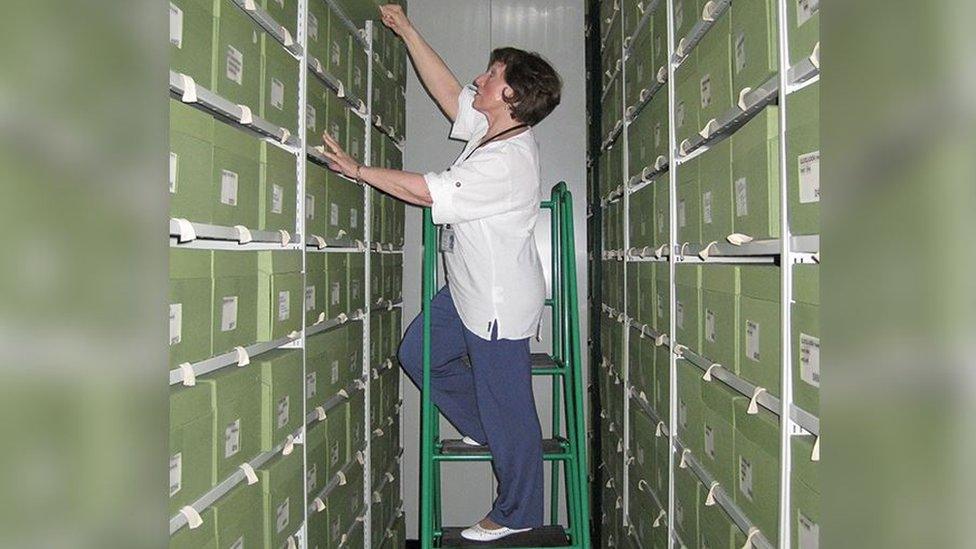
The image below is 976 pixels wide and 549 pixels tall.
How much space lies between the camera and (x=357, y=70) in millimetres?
2846

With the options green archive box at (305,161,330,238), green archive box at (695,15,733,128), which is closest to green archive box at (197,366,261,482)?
green archive box at (305,161,330,238)

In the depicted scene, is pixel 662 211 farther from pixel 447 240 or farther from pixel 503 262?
pixel 447 240

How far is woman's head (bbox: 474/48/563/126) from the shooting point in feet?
8.89

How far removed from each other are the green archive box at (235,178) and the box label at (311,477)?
82cm

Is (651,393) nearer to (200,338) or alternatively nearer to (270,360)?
(270,360)

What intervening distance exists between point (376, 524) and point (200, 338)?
2.12 meters

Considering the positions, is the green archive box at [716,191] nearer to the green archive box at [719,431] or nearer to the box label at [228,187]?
the green archive box at [719,431]

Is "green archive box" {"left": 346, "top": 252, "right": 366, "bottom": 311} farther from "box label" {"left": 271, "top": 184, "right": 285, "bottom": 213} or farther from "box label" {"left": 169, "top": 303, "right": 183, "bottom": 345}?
"box label" {"left": 169, "top": 303, "right": 183, "bottom": 345}

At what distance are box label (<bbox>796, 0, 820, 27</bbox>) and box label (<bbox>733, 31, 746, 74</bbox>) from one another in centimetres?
30

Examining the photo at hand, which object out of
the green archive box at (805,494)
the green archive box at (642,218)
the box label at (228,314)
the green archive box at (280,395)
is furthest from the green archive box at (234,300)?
the green archive box at (642,218)

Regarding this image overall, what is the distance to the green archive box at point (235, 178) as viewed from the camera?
149 centimetres

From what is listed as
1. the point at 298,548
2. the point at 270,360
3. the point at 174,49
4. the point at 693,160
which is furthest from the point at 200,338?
the point at 693,160

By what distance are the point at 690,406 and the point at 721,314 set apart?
17.3 inches
